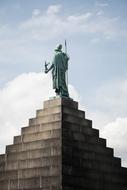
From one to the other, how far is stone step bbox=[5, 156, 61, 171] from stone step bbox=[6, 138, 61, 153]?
836 millimetres

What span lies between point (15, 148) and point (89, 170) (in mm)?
5046

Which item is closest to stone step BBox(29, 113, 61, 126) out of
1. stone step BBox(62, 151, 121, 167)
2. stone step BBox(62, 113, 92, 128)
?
stone step BBox(62, 113, 92, 128)

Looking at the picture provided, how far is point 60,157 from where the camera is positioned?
2927 centimetres

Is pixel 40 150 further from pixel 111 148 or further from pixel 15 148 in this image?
pixel 111 148

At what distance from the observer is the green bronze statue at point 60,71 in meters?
32.8

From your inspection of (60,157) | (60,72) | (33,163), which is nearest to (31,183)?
(33,163)

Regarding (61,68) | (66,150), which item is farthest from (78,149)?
(61,68)

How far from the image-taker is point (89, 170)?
30.7 meters

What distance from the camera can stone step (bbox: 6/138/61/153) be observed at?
3009 centimetres

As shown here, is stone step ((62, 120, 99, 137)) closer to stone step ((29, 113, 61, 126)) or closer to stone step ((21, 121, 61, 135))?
stone step ((21, 121, 61, 135))

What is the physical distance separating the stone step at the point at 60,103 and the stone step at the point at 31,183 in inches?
195

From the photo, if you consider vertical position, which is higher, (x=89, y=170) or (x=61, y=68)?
(x=61, y=68)

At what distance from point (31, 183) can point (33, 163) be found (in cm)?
126

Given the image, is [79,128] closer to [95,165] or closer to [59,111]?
[59,111]
